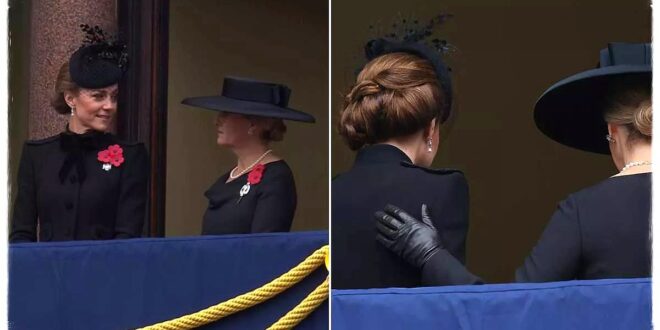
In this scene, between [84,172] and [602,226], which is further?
[84,172]

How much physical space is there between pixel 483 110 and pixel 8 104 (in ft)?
4.76

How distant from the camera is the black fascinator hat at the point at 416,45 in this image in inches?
74.6

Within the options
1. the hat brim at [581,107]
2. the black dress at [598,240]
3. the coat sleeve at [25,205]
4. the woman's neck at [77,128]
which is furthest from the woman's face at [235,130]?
the black dress at [598,240]

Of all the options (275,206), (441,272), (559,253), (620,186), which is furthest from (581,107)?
(275,206)

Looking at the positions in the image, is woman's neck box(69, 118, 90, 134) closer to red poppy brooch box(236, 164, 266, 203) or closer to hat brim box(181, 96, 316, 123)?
hat brim box(181, 96, 316, 123)

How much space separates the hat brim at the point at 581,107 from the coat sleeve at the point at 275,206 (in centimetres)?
81

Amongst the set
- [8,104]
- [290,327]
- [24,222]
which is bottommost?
[290,327]

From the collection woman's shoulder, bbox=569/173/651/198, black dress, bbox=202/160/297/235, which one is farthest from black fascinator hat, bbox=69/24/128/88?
woman's shoulder, bbox=569/173/651/198

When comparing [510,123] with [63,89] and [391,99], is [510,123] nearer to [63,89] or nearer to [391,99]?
[391,99]

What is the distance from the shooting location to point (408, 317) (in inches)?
69.9

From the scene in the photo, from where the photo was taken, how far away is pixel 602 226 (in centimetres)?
187

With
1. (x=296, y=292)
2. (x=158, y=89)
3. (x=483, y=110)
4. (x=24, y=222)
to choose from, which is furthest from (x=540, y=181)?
(x=158, y=89)

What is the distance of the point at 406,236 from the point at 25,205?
4.43 ft

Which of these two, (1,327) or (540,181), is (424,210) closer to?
(1,327)
